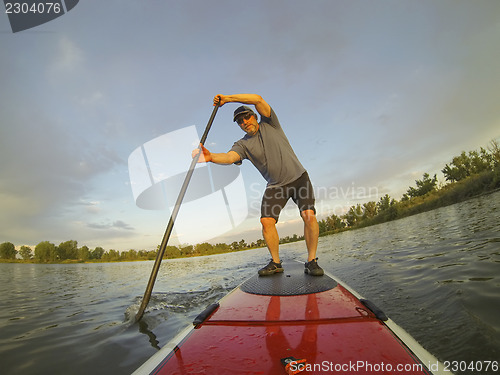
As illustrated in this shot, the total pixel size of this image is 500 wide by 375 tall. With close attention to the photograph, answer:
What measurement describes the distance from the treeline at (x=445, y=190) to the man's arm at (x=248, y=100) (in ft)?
110

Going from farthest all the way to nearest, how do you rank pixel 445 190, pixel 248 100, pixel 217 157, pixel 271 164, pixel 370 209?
1. pixel 370 209
2. pixel 445 190
3. pixel 271 164
4. pixel 217 157
5. pixel 248 100

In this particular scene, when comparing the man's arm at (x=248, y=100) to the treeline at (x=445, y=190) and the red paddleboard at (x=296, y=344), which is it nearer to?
the red paddleboard at (x=296, y=344)

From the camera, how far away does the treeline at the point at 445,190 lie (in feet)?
93.6

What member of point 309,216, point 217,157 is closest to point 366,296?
point 309,216

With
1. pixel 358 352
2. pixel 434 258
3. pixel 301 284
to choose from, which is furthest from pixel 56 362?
pixel 434 258

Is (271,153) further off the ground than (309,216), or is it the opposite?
(271,153)

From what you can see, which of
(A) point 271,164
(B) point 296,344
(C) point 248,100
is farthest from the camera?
(A) point 271,164

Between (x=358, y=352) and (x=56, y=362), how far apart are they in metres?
3.04

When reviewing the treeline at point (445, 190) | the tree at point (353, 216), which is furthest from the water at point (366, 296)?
the tree at point (353, 216)

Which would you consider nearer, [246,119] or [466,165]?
[246,119]

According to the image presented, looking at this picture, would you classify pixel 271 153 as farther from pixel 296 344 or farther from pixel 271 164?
pixel 296 344

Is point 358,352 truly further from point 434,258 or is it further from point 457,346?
point 434,258

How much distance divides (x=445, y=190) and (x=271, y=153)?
51692 mm

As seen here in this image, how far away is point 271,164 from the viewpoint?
13.6 feet
